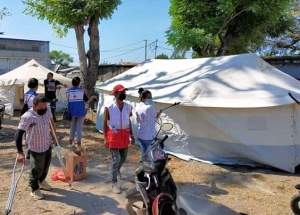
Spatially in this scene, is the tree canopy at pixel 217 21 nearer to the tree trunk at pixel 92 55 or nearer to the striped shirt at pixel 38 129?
the tree trunk at pixel 92 55

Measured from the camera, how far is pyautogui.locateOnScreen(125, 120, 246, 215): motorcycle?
122 inches

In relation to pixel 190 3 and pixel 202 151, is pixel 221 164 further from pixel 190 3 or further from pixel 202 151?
pixel 190 3

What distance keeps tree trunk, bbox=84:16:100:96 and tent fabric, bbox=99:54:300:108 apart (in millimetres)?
3183

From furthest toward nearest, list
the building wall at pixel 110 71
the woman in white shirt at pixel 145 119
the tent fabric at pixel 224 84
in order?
the building wall at pixel 110 71, the tent fabric at pixel 224 84, the woman in white shirt at pixel 145 119

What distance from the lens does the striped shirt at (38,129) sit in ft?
15.1

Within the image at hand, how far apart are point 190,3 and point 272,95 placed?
30.9 ft

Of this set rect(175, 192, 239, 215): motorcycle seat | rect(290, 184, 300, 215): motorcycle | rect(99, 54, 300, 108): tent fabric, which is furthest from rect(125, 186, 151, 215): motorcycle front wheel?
rect(99, 54, 300, 108): tent fabric

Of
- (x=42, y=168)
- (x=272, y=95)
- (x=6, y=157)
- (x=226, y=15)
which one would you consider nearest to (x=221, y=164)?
(x=272, y=95)

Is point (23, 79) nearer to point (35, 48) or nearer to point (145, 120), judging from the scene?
point (145, 120)

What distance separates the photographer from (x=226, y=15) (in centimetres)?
1444

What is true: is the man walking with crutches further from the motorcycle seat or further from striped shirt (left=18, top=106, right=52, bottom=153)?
the motorcycle seat

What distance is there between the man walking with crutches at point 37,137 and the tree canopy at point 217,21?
10.6 m

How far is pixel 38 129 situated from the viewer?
4.70m

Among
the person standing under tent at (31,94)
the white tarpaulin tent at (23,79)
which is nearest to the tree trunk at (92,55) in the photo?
the white tarpaulin tent at (23,79)
